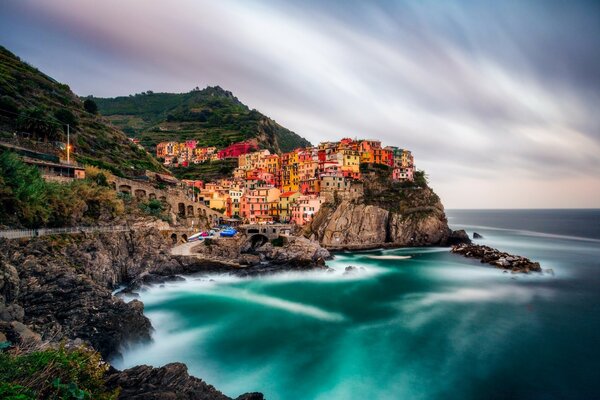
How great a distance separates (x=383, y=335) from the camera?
17594 mm

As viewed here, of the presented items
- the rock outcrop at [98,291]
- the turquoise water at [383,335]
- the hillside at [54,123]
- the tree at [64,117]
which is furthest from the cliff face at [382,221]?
the tree at [64,117]

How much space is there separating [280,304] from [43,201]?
56.8 ft

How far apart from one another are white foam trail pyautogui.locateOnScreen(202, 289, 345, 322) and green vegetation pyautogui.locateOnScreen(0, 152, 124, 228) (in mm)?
11400

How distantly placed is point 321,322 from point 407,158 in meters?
61.0

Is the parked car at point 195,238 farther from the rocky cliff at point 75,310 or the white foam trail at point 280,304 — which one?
the rocky cliff at point 75,310

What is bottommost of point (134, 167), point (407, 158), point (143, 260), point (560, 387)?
point (560, 387)

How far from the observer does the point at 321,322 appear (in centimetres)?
1953

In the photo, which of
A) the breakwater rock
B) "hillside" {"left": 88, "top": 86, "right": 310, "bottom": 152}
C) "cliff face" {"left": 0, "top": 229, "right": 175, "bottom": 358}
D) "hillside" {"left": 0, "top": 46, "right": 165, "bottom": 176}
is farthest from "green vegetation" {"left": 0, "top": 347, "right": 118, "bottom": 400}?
"hillside" {"left": 88, "top": 86, "right": 310, "bottom": 152}

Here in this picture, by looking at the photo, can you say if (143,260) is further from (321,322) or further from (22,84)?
(22,84)

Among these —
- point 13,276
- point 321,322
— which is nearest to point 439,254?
point 321,322

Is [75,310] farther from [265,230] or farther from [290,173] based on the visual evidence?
[290,173]

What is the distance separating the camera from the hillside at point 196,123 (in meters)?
94.1

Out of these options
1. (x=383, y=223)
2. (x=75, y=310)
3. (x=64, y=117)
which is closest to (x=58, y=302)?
(x=75, y=310)

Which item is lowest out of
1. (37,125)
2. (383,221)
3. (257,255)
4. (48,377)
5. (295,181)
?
(257,255)
